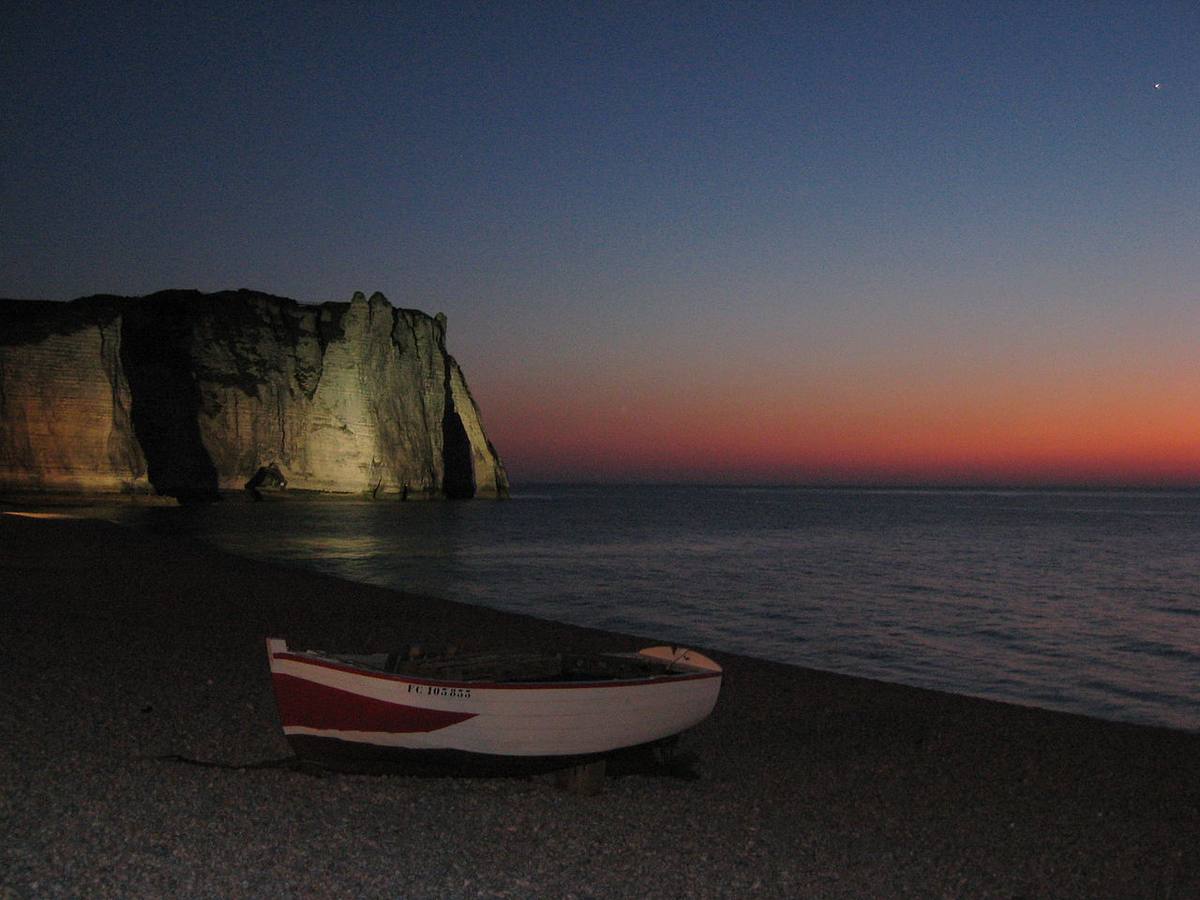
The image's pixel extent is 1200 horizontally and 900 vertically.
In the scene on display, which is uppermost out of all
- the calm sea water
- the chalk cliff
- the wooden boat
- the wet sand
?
the chalk cliff

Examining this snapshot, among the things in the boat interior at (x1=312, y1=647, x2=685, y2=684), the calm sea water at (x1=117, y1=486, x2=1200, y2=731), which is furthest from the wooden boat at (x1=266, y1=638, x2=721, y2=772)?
the calm sea water at (x1=117, y1=486, x2=1200, y2=731)

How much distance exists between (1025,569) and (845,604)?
15.2 m

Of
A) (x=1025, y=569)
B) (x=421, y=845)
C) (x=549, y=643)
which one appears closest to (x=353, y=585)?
(x=549, y=643)

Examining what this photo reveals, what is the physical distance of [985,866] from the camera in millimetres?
6414

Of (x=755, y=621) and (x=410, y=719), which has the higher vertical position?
(x=410, y=719)

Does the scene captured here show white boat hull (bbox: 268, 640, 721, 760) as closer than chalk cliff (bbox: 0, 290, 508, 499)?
Yes

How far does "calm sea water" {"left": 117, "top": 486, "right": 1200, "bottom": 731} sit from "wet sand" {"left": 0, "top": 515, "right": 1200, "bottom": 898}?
4862mm

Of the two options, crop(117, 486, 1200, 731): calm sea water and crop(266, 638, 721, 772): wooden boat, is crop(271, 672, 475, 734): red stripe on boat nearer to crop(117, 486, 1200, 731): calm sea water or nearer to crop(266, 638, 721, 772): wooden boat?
crop(266, 638, 721, 772): wooden boat

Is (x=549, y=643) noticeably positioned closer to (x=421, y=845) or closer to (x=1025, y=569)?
(x=421, y=845)

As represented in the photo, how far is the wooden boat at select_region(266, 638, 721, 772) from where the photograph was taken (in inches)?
274

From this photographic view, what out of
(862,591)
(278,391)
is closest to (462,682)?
(862,591)

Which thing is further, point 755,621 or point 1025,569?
point 1025,569

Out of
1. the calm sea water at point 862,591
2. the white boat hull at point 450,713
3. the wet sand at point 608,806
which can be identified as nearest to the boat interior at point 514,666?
the white boat hull at point 450,713

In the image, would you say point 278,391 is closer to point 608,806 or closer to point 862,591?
point 862,591
